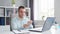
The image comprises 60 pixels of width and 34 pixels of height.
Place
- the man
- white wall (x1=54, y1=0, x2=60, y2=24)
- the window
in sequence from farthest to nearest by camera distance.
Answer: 1. the window
2. white wall (x1=54, y1=0, x2=60, y2=24)
3. the man

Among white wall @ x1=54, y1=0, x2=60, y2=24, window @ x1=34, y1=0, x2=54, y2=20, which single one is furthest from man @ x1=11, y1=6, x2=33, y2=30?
window @ x1=34, y1=0, x2=54, y2=20

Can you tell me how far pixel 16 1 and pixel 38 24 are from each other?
1162mm

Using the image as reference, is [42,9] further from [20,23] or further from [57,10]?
[20,23]

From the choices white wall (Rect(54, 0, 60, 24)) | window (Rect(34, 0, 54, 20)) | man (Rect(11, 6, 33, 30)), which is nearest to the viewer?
man (Rect(11, 6, 33, 30))

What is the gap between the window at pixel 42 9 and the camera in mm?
4605

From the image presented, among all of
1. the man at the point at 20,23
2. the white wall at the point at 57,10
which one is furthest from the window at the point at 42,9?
the man at the point at 20,23

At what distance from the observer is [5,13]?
14.6 feet

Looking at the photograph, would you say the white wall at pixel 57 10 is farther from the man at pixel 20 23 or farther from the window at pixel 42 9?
the man at pixel 20 23

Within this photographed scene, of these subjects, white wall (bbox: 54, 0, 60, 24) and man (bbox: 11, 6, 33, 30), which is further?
white wall (bbox: 54, 0, 60, 24)

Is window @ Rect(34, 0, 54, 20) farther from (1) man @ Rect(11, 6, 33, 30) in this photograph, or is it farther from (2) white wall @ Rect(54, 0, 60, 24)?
(1) man @ Rect(11, 6, 33, 30)

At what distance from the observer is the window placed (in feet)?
15.1

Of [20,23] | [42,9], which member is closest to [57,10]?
[42,9]

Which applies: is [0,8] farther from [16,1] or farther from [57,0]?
[57,0]

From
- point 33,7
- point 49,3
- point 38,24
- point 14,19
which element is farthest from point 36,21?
point 14,19
